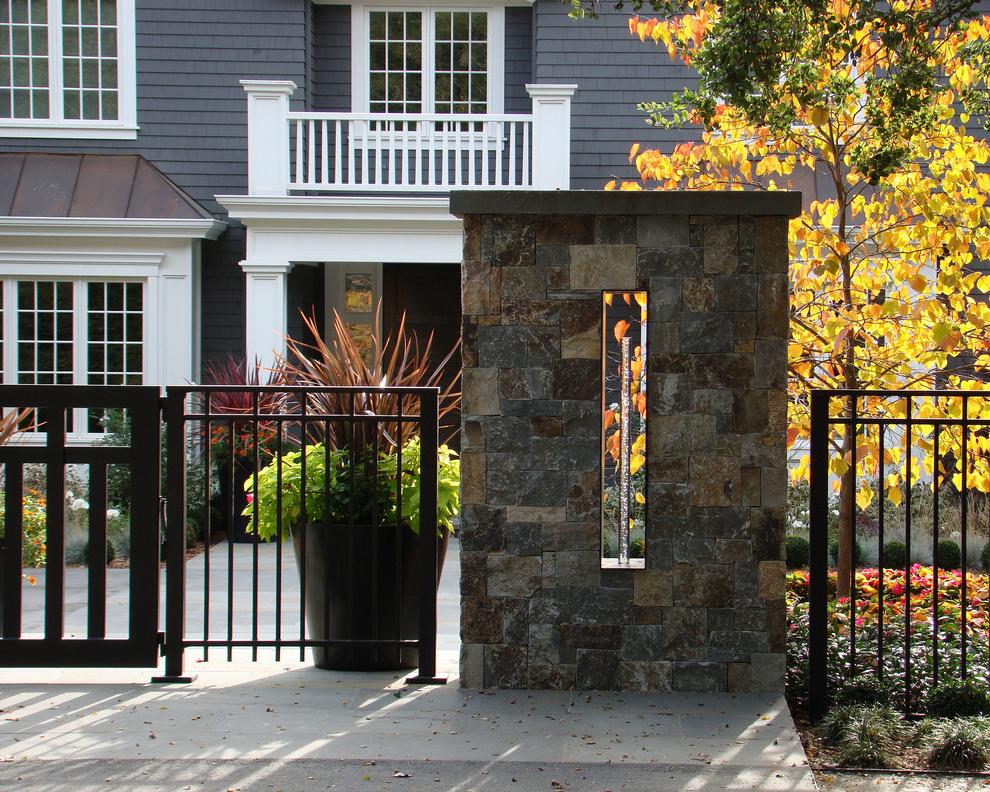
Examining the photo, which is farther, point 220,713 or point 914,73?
point 914,73

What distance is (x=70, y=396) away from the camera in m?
5.66

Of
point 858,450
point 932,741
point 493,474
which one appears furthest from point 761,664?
point 858,450

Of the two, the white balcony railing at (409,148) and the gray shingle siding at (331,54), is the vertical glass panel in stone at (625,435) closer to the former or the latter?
the white balcony railing at (409,148)

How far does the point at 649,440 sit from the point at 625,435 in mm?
488

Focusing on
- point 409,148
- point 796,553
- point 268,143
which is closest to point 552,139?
point 409,148

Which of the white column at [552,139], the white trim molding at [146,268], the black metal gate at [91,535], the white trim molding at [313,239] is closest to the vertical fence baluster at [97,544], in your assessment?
the black metal gate at [91,535]

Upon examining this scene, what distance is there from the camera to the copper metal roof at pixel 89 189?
1333cm

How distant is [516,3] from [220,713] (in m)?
11.4

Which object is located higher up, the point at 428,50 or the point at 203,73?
the point at 428,50

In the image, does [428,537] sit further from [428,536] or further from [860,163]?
[860,163]

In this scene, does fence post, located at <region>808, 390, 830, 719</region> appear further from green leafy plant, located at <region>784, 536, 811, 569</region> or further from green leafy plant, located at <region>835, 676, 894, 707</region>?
green leafy plant, located at <region>784, 536, 811, 569</region>

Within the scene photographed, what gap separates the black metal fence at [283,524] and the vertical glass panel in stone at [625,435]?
955 mm

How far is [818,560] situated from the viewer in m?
5.25

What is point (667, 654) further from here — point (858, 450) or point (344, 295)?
point (344, 295)
